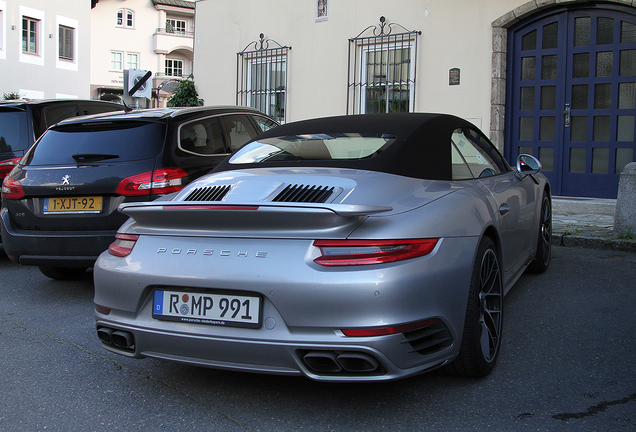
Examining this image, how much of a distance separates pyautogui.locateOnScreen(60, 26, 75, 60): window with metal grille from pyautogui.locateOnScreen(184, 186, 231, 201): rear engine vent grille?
32.7 metres

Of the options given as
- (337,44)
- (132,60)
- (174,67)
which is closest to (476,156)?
(337,44)

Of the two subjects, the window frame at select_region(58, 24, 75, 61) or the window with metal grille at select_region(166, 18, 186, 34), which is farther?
the window with metal grille at select_region(166, 18, 186, 34)

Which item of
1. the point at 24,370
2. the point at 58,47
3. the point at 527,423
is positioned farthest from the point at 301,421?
the point at 58,47

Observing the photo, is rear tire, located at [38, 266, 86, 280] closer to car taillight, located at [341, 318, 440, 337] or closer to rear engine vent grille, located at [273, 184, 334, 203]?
rear engine vent grille, located at [273, 184, 334, 203]

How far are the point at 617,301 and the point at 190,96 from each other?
37.4ft

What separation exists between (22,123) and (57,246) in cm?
243

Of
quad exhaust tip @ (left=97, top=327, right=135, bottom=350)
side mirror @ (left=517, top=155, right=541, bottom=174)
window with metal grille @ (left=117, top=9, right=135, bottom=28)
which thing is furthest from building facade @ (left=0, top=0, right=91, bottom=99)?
quad exhaust tip @ (left=97, top=327, right=135, bottom=350)

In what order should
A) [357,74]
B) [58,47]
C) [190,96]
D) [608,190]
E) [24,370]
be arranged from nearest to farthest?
[24,370], [608,190], [357,74], [190,96], [58,47]

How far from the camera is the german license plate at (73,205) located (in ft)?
16.2

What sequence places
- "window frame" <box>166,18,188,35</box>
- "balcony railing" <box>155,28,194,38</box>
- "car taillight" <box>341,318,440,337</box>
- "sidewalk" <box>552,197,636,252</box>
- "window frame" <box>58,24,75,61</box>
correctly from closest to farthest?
"car taillight" <box>341,318,440,337</box> → "sidewalk" <box>552,197,636,252</box> → "window frame" <box>58,24,75,61</box> → "balcony railing" <box>155,28,194,38</box> → "window frame" <box>166,18,188,35</box>

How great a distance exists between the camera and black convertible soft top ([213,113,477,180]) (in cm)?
334

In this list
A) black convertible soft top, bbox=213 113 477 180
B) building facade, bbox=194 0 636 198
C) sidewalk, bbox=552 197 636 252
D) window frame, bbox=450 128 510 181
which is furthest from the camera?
building facade, bbox=194 0 636 198

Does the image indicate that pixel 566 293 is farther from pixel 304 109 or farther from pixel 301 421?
pixel 304 109

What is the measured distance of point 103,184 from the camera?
4.92m
